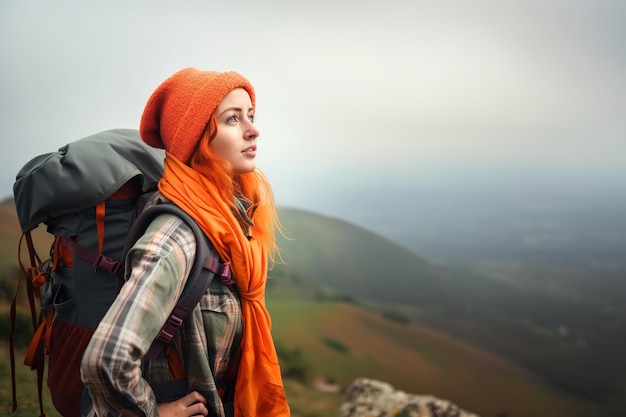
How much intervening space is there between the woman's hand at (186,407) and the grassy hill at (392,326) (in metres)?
1.50

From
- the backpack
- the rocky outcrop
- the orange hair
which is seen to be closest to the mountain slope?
the rocky outcrop

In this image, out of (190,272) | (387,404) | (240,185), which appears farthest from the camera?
(387,404)

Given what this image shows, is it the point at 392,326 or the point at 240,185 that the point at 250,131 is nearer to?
the point at 240,185

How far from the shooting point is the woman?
95 centimetres

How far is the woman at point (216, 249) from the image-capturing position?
950mm

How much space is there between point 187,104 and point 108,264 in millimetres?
381

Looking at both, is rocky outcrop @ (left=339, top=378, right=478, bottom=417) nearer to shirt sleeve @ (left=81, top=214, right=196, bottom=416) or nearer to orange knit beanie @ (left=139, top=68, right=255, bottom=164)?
shirt sleeve @ (left=81, top=214, right=196, bottom=416)

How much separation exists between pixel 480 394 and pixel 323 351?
787 millimetres

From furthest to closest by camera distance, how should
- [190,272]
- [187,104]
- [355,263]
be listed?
[355,263]
[187,104]
[190,272]

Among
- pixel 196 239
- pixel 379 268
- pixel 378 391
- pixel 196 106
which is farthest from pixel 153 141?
pixel 379 268

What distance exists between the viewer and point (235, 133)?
1.14 m

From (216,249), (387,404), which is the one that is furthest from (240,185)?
(387,404)

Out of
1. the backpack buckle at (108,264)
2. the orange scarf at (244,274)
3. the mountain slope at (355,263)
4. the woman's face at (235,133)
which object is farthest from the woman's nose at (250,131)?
the mountain slope at (355,263)

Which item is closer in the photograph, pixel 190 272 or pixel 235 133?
pixel 190 272
